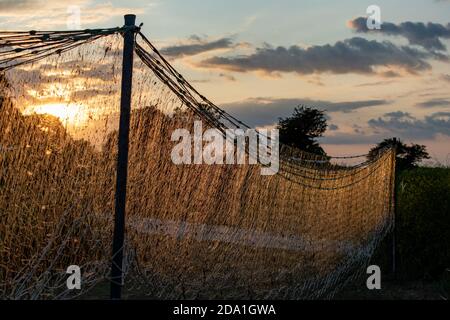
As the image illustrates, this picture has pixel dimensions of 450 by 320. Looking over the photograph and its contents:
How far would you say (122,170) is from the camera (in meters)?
4.93

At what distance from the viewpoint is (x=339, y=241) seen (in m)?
9.73

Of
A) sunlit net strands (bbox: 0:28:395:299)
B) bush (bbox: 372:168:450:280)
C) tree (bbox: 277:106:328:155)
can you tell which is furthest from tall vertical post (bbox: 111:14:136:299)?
tree (bbox: 277:106:328:155)

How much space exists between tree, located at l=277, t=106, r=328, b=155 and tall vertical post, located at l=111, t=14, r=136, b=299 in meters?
17.8

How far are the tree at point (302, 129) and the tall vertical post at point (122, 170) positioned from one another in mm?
17826

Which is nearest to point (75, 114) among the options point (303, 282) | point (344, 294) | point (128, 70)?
point (128, 70)

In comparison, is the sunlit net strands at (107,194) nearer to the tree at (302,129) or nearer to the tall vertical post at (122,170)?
the tall vertical post at (122,170)

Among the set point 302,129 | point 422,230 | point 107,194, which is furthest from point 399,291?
point 302,129

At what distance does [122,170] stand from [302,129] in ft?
62.2

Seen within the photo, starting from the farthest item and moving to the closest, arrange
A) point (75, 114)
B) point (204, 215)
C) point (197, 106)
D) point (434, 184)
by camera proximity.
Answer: point (434, 184) < point (204, 215) < point (197, 106) < point (75, 114)

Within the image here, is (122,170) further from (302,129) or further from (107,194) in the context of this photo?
(302,129)

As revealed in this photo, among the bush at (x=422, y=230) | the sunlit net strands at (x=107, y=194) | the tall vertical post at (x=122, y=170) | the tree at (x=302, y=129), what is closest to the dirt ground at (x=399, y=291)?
the bush at (x=422, y=230)

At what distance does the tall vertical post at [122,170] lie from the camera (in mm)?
4902
